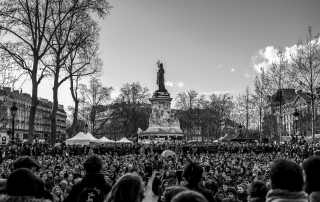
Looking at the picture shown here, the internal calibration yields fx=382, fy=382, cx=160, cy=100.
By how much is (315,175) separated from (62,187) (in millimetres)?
7715

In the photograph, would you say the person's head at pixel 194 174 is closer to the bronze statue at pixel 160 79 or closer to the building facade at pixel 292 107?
the building facade at pixel 292 107

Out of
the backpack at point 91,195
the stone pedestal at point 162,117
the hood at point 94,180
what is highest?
the stone pedestal at point 162,117

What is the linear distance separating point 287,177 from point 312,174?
46 centimetres

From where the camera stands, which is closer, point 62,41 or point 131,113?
point 62,41

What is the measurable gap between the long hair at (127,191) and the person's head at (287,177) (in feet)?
3.90

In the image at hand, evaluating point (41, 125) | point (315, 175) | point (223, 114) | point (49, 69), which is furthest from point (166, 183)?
point (41, 125)

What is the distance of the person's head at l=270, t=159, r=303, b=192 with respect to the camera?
3191 millimetres

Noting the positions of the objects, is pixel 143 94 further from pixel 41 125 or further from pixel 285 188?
pixel 285 188

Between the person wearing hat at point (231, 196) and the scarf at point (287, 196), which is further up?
the scarf at point (287, 196)

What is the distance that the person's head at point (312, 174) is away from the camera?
347 cm

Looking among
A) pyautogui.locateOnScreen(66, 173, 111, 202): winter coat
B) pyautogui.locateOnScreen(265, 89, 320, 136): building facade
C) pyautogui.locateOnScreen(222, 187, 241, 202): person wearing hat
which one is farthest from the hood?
pyautogui.locateOnScreen(265, 89, 320, 136): building facade

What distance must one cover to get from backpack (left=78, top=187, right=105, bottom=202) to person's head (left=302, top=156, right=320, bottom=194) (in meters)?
2.22

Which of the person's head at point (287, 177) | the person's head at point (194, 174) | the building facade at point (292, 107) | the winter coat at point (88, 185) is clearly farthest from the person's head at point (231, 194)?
the building facade at point (292, 107)

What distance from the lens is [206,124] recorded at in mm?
81250
